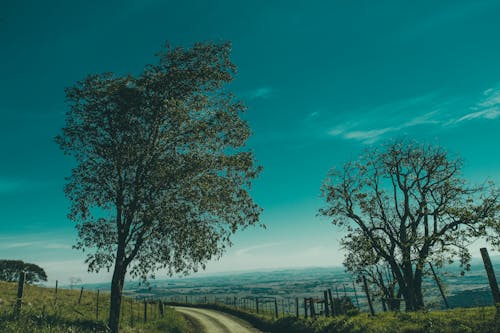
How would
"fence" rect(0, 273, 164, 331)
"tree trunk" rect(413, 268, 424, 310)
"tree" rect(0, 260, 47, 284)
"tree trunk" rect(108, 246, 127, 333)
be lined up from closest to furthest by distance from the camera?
"fence" rect(0, 273, 164, 331) < "tree trunk" rect(108, 246, 127, 333) < "tree trunk" rect(413, 268, 424, 310) < "tree" rect(0, 260, 47, 284)

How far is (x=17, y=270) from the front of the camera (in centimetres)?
10562

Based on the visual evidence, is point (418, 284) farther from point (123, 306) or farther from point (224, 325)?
point (123, 306)

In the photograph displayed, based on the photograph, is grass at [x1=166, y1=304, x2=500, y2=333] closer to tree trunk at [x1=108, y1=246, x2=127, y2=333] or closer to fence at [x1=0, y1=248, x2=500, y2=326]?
fence at [x1=0, y1=248, x2=500, y2=326]

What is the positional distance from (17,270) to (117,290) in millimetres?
113398

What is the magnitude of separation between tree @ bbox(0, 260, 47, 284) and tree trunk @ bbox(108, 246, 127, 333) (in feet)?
353

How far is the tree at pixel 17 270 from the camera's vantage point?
104562 millimetres

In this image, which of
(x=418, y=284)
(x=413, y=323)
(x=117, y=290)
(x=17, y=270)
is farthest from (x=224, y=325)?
(x=17, y=270)

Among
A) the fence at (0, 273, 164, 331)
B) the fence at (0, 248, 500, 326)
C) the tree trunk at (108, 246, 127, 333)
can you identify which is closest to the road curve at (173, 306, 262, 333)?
the fence at (0, 248, 500, 326)

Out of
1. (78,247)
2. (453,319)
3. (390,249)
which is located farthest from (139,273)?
(390,249)

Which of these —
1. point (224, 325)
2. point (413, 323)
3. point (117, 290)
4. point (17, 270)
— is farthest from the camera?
point (17, 270)

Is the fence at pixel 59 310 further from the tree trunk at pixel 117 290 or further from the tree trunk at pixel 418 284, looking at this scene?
the tree trunk at pixel 418 284

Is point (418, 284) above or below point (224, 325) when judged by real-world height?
above

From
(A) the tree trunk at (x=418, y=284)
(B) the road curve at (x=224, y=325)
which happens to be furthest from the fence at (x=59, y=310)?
(A) the tree trunk at (x=418, y=284)

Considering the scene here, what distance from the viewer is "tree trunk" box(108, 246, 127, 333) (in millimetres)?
19833
